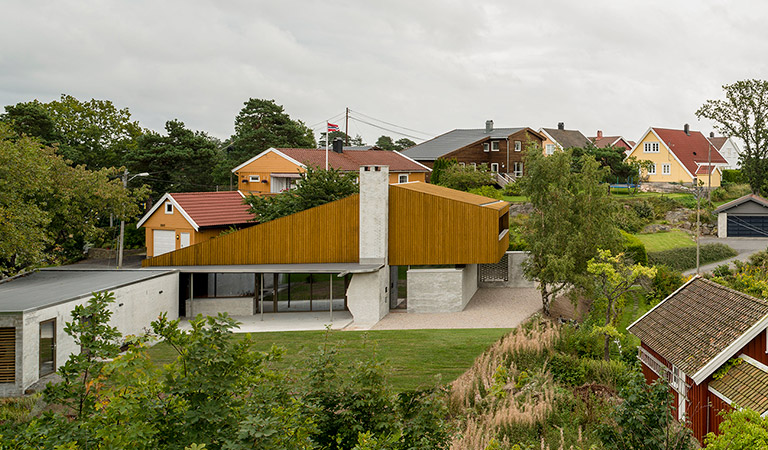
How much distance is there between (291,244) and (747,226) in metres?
35.3

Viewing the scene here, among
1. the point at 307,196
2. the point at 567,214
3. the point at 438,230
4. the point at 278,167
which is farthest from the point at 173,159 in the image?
the point at 567,214

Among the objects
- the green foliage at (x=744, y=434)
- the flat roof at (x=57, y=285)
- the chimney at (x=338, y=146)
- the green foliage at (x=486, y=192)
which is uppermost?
the chimney at (x=338, y=146)

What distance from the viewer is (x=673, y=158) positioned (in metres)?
61.0

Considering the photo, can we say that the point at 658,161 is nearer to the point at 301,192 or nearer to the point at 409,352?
the point at 301,192

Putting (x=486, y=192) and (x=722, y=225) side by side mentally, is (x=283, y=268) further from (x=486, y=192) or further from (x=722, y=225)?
(x=722, y=225)

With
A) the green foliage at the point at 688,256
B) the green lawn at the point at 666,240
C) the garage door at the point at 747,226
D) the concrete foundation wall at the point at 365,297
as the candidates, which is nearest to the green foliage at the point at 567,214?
the concrete foundation wall at the point at 365,297

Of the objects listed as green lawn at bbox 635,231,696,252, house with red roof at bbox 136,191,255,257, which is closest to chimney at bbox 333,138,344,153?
house with red roof at bbox 136,191,255,257

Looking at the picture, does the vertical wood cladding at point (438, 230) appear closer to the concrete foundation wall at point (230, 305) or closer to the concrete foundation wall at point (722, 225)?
the concrete foundation wall at point (230, 305)

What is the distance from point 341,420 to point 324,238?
19.9m

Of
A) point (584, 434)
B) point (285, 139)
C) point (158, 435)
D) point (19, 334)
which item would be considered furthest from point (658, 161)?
point (158, 435)

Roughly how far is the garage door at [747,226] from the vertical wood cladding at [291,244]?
32.0 m

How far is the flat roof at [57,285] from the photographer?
1803 cm

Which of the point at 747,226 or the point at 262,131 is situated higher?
the point at 262,131

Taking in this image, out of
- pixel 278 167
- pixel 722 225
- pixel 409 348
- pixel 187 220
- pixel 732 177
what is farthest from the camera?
pixel 732 177
